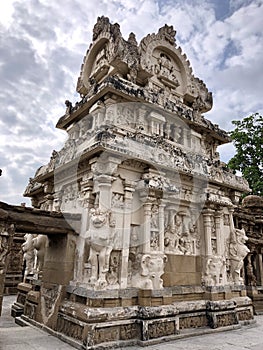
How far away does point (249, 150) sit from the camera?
19.2 meters

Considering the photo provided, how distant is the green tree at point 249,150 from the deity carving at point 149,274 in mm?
13239

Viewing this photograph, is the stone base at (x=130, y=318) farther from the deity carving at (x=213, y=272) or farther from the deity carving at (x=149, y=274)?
the deity carving at (x=213, y=272)

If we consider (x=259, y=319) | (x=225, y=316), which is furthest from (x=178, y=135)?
(x=259, y=319)

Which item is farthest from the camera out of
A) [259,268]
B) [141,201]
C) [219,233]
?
[259,268]

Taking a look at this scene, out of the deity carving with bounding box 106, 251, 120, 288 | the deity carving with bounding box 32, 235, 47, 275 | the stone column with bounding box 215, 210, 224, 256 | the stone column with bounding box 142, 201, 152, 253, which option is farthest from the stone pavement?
the stone column with bounding box 215, 210, 224, 256

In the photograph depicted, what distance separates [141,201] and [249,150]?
557 inches

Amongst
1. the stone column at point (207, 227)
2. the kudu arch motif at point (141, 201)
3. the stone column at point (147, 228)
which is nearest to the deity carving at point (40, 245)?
the kudu arch motif at point (141, 201)

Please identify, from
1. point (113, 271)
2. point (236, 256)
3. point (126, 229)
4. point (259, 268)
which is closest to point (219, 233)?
point (236, 256)

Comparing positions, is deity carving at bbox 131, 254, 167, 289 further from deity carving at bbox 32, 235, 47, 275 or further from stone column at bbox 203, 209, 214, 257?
deity carving at bbox 32, 235, 47, 275

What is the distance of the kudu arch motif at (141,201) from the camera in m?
6.52

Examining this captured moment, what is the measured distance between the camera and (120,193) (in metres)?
7.29

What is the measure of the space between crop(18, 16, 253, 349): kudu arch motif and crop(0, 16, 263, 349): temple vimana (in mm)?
32

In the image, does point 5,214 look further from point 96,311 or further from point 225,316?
point 225,316

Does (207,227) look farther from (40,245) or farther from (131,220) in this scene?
(40,245)
